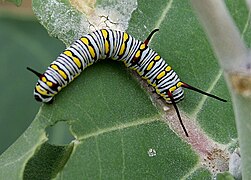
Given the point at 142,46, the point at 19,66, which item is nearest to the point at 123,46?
the point at 142,46

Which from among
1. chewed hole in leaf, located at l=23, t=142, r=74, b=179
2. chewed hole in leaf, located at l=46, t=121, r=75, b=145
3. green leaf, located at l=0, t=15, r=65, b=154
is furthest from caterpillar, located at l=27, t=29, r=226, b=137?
green leaf, located at l=0, t=15, r=65, b=154

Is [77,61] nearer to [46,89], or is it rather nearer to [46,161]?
[46,89]

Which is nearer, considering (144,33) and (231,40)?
(231,40)

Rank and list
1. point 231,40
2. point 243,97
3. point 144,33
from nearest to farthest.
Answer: point 231,40 < point 243,97 < point 144,33

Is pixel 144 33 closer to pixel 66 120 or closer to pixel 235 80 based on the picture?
pixel 66 120

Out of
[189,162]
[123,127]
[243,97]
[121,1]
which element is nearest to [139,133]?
[123,127]

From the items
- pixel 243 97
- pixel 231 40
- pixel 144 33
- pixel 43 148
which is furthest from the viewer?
pixel 144 33

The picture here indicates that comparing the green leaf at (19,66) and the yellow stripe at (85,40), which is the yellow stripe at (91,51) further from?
the green leaf at (19,66)

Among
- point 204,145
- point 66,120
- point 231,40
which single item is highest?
point 231,40
